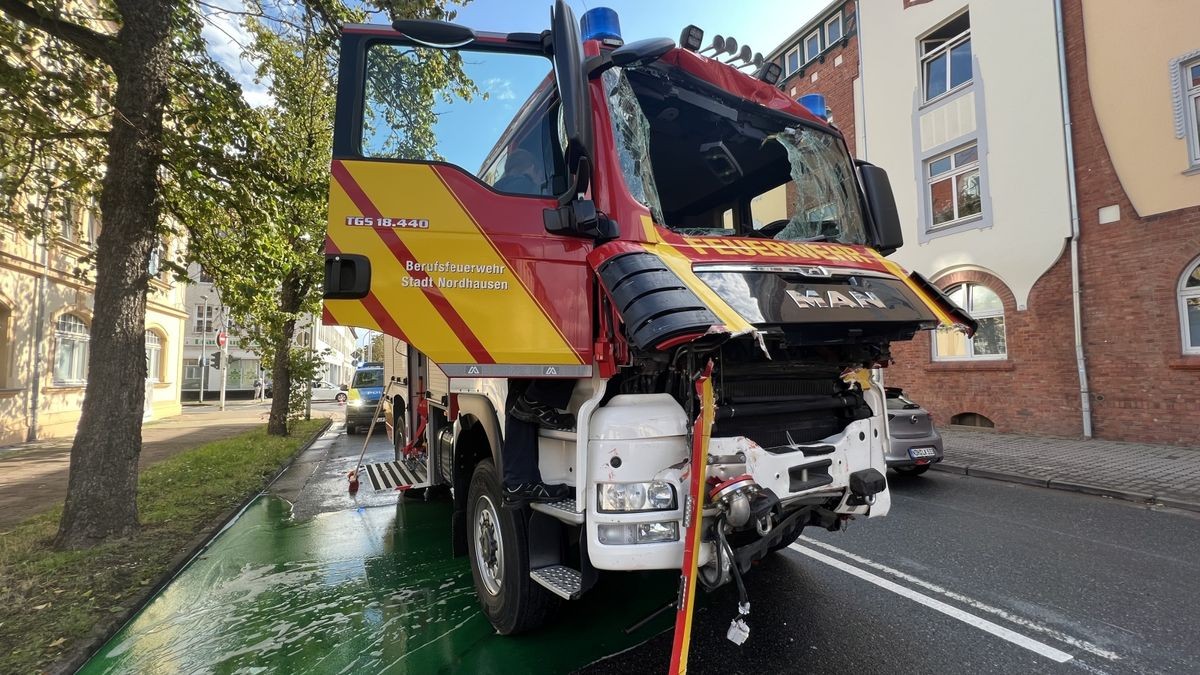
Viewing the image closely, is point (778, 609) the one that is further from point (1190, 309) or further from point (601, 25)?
point (1190, 309)

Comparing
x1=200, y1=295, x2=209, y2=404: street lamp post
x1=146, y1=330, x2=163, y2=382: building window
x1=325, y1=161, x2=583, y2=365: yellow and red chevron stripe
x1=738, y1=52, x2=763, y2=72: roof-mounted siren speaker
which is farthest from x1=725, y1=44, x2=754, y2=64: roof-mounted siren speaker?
x1=200, y1=295, x2=209, y2=404: street lamp post

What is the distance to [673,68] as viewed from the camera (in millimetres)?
3223

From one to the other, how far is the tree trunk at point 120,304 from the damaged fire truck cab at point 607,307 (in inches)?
137

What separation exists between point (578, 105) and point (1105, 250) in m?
11.5

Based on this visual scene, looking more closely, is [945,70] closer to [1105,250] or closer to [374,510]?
[1105,250]

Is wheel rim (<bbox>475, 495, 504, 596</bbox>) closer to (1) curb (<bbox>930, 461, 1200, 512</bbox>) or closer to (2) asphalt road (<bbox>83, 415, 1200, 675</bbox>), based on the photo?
(2) asphalt road (<bbox>83, 415, 1200, 675</bbox>)

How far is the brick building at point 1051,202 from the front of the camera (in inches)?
367

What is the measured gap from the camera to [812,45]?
1697 centimetres

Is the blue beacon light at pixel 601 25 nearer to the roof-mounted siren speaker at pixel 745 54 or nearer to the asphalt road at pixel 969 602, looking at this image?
the roof-mounted siren speaker at pixel 745 54

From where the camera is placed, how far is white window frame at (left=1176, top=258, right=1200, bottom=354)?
912cm

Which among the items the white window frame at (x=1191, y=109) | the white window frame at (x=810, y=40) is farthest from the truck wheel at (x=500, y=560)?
the white window frame at (x=810, y=40)

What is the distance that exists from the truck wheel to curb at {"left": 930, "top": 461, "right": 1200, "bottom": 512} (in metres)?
7.05

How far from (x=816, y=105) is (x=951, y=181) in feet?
35.4

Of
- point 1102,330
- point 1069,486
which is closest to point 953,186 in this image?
point 1102,330
